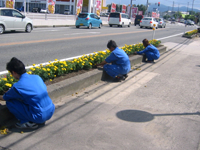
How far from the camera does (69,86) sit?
5.59 meters

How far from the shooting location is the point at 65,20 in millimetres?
30094

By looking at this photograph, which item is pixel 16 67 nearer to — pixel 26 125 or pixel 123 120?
pixel 26 125

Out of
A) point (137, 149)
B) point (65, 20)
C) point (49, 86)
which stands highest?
point (65, 20)

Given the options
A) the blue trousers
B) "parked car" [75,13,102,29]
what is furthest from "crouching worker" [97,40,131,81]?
"parked car" [75,13,102,29]

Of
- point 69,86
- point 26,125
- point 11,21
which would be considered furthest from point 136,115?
point 11,21

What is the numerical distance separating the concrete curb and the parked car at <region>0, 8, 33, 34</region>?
11355mm

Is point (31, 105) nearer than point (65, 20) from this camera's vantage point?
Yes

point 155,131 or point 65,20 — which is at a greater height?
point 65,20

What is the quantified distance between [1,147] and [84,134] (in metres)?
1.24

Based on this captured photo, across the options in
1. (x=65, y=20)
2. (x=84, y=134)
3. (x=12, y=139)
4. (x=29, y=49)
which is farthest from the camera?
(x=65, y=20)

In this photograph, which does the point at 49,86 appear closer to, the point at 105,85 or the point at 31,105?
the point at 31,105

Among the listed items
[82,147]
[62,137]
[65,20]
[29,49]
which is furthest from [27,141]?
[65,20]

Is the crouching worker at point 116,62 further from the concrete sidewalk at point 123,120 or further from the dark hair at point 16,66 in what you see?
the dark hair at point 16,66

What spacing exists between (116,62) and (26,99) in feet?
11.3
